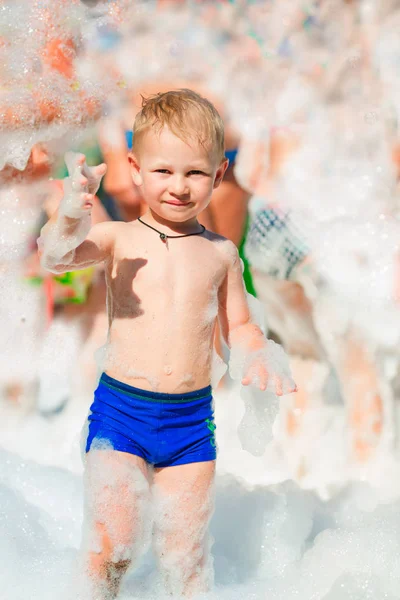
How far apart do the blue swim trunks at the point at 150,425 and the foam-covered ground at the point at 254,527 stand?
306 millimetres

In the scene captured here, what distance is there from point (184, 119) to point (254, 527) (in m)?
1.13

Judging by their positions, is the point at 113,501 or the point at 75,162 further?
the point at 113,501

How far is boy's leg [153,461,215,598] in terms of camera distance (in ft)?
4.88

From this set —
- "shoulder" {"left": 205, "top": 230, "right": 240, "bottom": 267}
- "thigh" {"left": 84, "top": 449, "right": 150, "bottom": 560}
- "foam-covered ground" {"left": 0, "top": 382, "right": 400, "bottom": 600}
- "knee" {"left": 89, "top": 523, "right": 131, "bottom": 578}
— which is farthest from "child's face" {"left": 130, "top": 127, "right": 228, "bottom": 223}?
"foam-covered ground" {"left": 0, "top": 382, "right": 400, "bottom": 600}

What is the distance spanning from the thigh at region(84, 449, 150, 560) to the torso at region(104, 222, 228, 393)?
0.17 meters

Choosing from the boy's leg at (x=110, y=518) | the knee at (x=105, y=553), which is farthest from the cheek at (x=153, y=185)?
the knee at (x=105, y=553)

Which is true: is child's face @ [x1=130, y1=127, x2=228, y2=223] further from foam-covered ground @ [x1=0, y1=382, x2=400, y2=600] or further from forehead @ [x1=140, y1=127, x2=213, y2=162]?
foam-covered ground @ [x1=0, y1=382, x2=400, y2=600]

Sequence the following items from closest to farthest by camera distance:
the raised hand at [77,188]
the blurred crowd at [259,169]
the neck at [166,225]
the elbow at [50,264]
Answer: the raised hand at [77,188] → the elbow at [50,264] → the neck at [166,225] → the blurred crowd at [259,169]

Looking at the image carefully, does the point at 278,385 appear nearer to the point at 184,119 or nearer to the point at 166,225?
the point at 166,225

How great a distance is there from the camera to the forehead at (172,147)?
142cm

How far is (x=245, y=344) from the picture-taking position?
1.58m

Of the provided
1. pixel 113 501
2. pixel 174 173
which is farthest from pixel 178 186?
pixel 113 501

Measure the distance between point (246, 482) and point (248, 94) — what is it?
1395mm

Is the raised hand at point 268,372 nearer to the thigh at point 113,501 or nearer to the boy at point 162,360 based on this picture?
the boy at point 162,360
